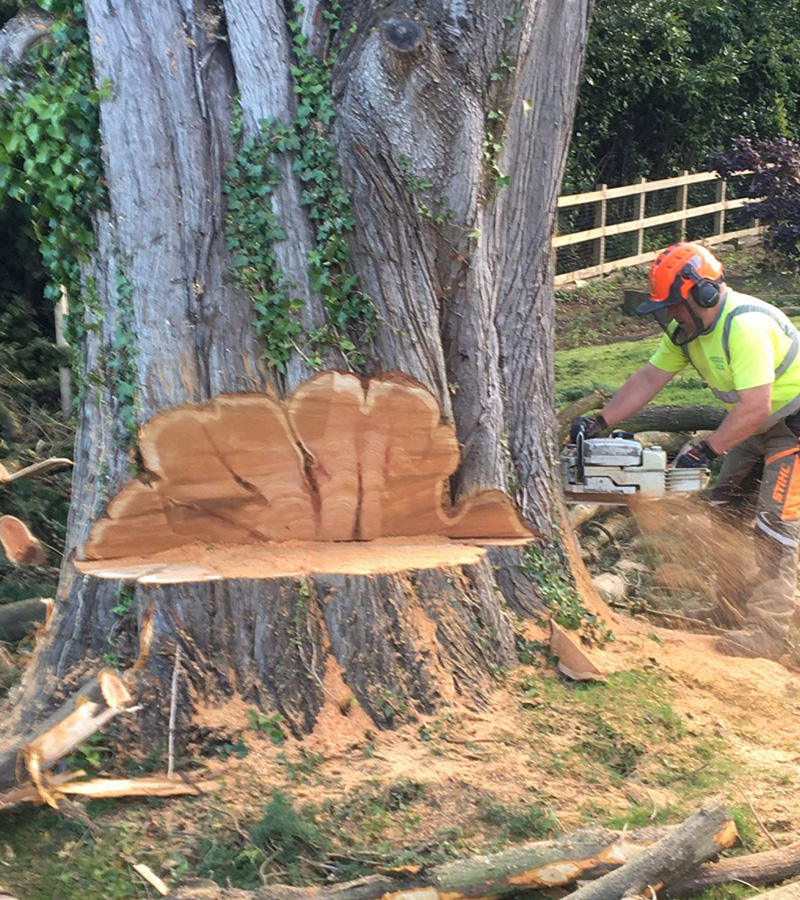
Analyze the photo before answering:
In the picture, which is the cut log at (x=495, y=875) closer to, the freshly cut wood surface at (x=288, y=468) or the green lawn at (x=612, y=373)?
the freshly cut wood surface at (x=288, y=468)

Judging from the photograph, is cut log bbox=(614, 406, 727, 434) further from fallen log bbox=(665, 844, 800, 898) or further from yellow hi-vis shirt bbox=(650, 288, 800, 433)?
fallen log bbox=(665, 844, 800, 898)

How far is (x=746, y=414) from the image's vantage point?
15.6ft

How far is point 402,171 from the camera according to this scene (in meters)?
3.72

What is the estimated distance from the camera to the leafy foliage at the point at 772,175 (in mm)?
13102

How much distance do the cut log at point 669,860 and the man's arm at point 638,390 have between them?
247 cm

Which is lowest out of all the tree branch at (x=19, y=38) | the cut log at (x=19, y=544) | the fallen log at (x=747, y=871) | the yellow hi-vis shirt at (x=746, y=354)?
the fallen log at (x=747, y=871)

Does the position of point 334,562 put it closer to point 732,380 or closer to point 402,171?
point 402,171

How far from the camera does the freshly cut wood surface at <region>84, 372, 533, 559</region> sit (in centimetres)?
369

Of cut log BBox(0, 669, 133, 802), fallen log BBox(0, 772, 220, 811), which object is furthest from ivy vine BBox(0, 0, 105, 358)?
fallen log BBox(0, 772, 220, 811)

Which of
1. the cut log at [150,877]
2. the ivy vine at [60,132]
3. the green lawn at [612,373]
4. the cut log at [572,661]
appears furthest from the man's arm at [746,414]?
the green lawn at [612,373]

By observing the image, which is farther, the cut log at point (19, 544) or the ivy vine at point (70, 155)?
the cut log at point (19, 544)

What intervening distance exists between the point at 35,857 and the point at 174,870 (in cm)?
50

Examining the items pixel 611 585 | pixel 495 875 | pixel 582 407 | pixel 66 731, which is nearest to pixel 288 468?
pixel 66 731

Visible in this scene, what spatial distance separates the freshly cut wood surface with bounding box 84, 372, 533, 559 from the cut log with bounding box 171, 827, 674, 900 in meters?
1.27
